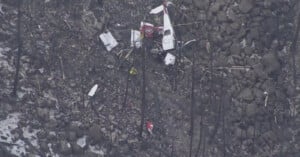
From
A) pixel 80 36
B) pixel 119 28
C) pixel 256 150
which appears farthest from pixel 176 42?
pixel 256 150

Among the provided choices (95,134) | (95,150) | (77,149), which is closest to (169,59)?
(95,134)

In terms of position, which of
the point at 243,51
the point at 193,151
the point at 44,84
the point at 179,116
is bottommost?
the point at 193,151

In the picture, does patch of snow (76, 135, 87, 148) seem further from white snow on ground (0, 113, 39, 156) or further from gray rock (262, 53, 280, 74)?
gray rock (262, 53, 280, 74)

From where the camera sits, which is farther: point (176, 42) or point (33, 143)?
point (176, 42)

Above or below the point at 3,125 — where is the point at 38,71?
above

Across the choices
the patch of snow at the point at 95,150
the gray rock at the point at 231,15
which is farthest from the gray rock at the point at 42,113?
the gray rock at the point at 231,15

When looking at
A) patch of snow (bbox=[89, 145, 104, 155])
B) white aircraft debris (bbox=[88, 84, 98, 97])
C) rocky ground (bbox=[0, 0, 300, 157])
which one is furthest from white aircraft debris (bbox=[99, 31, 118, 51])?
patch of snow (bbox=[89, 145, 104, 155])

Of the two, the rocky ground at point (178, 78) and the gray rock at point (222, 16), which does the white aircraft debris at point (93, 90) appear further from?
the gray rock at point (222, 16)

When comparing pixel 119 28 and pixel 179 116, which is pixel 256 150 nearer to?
pixel 179 116
